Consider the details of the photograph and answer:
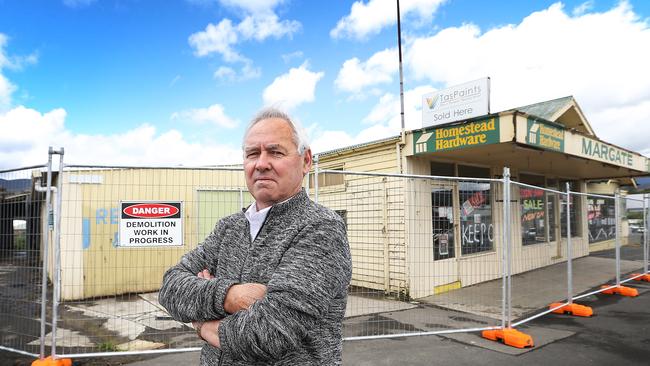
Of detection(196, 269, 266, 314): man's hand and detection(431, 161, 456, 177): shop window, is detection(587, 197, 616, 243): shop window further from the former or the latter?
detection(196, 269, 266, 314): man's hand

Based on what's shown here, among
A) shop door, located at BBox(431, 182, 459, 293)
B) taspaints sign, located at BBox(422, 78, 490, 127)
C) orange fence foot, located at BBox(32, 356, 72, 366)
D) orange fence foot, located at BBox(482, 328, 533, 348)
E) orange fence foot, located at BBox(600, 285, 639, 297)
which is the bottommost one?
orange fence foot, located at BBox(600, 285, 639, 297)

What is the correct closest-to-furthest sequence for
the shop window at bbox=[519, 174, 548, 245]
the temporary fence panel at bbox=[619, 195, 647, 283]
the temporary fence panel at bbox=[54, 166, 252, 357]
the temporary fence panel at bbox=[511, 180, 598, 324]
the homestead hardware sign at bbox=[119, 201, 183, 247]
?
the homestead hardware sign at bbox=[119, 201, 183, 247]
the temporary fence panel at bbox=[54, 166, 252, 357]
the temporary fence panel at bbox=[511, 180, 598, 324]
the shop window at bbox=[519, 174, 548, 245]
the temporary fence panel at bbox=[619, 195, 647, 283]

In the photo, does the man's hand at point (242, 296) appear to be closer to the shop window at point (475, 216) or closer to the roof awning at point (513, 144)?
the shop window at point (475, 216)

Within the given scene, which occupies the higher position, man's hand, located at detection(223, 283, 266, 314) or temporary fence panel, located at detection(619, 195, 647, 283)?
man's hand, located at detection(223, 283, 266, 314)

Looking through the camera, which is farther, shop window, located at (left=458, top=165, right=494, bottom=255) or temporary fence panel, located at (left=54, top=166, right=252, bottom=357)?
shop window, located at (left=458, top=165, right=494, bottom=255)

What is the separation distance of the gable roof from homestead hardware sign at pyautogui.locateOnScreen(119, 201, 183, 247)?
325 inches

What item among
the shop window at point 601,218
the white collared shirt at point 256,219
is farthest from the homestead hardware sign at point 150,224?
the shop window at point 601,218

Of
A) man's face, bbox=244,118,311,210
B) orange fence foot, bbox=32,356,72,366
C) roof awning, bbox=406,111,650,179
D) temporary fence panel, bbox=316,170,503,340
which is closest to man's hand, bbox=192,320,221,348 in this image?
man's face, bbox=244,118,311,210

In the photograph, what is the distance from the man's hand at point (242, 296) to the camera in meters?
1.22

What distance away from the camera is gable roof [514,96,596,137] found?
944cm

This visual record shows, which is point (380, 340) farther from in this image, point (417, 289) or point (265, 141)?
point (265, 141)

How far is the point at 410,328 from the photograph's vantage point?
5750mm

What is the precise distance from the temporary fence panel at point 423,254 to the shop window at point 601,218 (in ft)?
14.6

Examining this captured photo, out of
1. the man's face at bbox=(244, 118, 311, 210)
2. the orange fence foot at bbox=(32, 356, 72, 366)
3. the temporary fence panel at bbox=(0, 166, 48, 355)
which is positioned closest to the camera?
the man's face at bbox=(244, 118, 311, 210)
